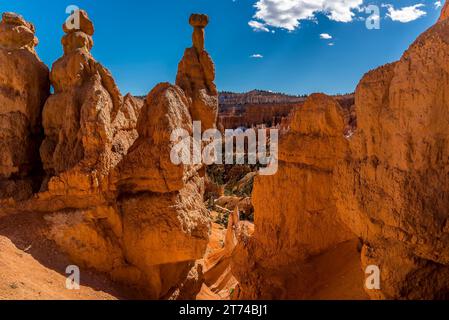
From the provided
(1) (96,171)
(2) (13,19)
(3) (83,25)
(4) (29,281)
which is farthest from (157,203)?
(2) (13,19)

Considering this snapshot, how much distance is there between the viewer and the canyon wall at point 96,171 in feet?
22.4

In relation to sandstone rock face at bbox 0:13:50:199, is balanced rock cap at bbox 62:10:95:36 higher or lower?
higher

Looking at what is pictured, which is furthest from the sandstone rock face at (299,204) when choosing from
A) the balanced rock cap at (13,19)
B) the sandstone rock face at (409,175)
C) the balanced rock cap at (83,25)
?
the balanced rock cap at (13,19)

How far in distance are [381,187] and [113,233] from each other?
4901 millimetres

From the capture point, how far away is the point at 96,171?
684 cm

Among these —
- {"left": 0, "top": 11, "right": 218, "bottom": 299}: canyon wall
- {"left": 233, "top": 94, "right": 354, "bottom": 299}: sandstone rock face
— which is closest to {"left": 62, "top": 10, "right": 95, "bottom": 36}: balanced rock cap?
{"left": 0, "top": 11, "right": 218, "bottom": 299}: canyon wall

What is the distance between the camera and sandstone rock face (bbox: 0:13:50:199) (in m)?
7.29

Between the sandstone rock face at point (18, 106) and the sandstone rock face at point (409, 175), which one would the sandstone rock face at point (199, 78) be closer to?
the sandstone rock face at point (18, 106)

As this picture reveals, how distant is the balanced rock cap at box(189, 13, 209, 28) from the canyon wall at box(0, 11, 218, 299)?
644 cm

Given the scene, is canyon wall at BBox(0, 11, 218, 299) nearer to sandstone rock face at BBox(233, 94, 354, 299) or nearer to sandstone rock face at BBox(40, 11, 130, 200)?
sandstone rock face at BBox(40, 11, 130, 200)

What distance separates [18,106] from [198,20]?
329 inches

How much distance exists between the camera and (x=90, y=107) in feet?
23.0

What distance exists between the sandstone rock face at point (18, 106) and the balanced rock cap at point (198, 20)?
708cm
